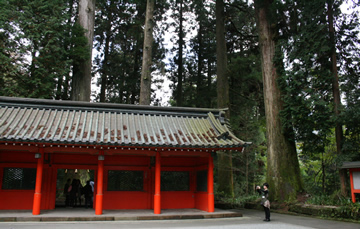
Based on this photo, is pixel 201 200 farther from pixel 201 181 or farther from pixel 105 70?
pixel 105 70

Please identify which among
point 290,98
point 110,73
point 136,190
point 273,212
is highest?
point 110,73

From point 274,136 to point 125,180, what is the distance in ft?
23.6

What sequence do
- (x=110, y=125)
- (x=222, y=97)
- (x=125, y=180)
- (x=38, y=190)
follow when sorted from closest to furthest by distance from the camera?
(x=38, y=190), (x=110, y=125), (x=125, y=180), (x=222, y=97)

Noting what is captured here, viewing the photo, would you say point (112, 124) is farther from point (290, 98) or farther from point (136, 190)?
point (290, 98)

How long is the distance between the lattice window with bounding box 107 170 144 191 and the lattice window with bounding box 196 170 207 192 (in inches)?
93.0

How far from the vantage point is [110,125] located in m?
11.0

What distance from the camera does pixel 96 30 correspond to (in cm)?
2383

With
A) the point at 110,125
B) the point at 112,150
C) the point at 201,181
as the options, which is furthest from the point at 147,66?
the point at 201,181

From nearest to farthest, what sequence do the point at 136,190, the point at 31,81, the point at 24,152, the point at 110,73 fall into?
the point at 24,152, the point at 136,190, the point at 31,81, the point at 110,73

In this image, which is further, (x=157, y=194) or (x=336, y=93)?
(x=336, y=93)

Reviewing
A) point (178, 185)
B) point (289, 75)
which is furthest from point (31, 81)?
point (289, 75)

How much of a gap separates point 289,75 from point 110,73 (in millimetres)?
15381

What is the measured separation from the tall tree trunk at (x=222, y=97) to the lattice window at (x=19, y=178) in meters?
9.71

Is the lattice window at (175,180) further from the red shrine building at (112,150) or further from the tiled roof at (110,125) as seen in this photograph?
the tiled roof at (110,125)
